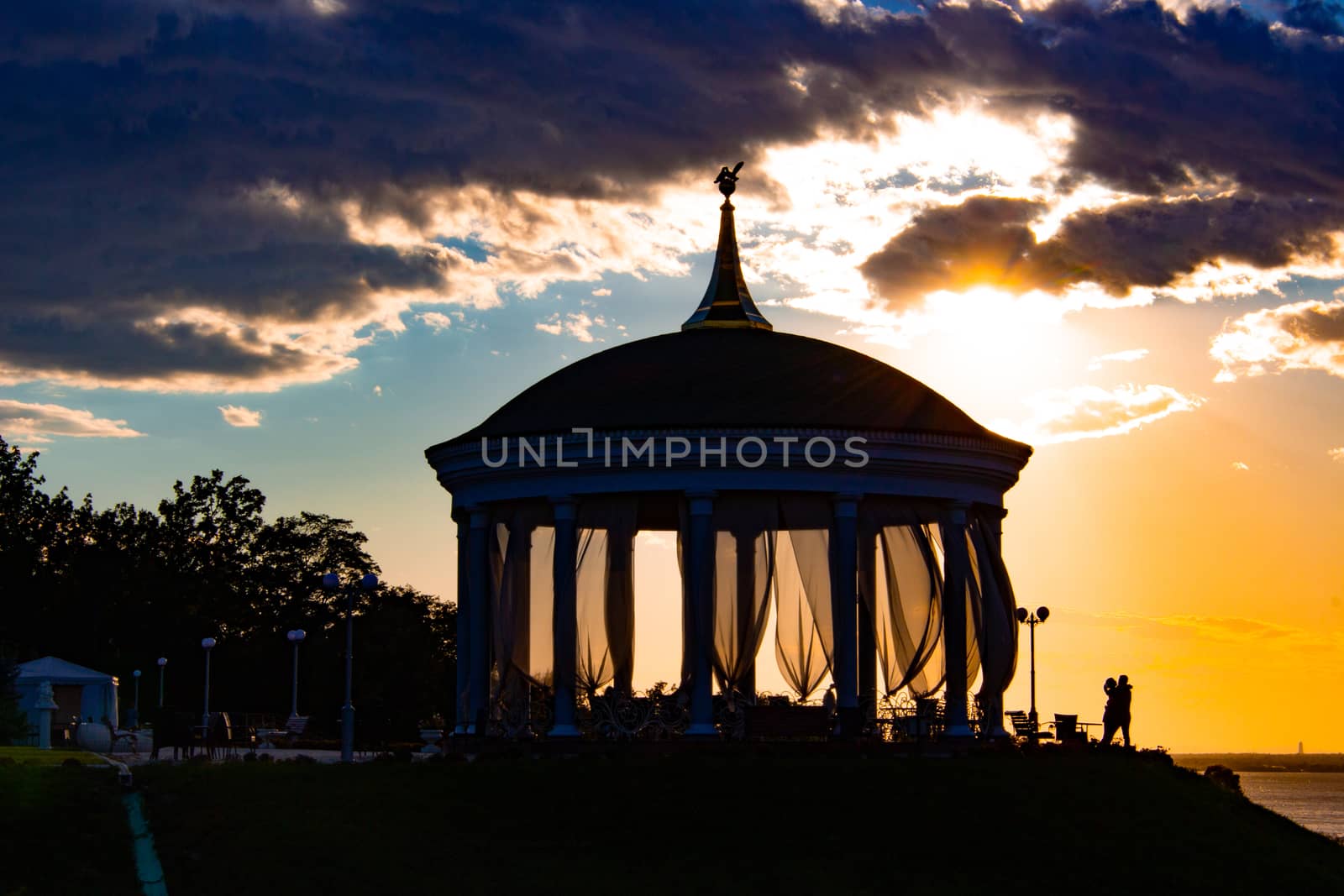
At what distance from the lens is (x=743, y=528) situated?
41969mm

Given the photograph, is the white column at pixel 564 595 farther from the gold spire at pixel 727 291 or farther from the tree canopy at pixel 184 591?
the tree canopy at pixel 184 591

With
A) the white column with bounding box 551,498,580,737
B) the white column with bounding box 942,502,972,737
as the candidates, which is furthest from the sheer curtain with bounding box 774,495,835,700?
the white column with bounding box 551,498,580,737

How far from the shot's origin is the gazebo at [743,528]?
135 ft

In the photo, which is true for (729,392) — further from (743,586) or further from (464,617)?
(464,617)

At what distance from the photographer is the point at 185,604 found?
100 m

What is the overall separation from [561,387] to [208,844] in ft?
56.2

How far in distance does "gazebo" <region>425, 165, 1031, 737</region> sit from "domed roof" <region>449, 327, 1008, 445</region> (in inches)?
2.8

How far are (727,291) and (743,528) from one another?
30.2ft

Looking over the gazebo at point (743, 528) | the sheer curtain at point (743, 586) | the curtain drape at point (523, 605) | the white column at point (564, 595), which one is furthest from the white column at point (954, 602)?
the curtain drape at point (523, 605)

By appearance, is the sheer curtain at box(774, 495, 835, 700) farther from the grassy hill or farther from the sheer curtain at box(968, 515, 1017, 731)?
the sheer curtain at box(968, 515, 1017, 731)

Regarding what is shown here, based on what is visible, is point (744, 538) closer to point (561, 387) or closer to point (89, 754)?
point (561, 387)

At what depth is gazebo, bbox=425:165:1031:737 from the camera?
4122 centimetres

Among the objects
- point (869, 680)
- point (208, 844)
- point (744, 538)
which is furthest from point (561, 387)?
point (208, 844)

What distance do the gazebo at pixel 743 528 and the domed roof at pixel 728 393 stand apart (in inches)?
2.8
